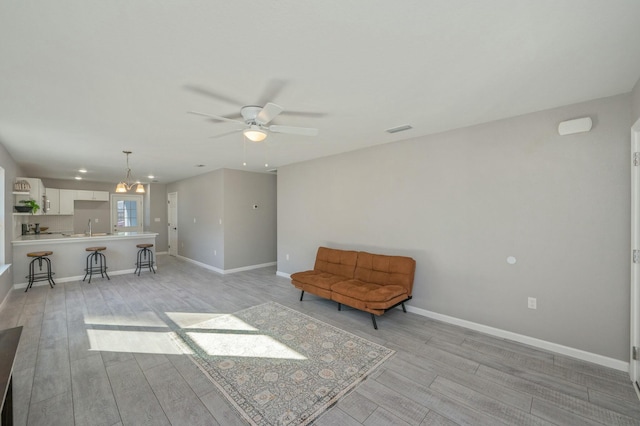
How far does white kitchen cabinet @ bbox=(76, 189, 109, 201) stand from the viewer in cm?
784

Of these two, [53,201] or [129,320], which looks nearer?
[129,320]

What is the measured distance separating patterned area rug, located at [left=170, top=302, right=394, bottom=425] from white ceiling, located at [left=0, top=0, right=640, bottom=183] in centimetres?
252

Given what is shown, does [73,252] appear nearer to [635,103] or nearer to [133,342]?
[133,342]

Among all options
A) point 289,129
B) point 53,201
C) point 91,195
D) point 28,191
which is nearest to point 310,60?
point 289,129

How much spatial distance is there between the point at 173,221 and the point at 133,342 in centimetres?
657

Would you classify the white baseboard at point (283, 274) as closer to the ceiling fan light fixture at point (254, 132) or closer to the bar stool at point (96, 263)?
the bar stool at point (96, 263)

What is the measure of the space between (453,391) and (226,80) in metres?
3.16

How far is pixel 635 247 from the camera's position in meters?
2.28

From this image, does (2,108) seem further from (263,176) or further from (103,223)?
(103,223)

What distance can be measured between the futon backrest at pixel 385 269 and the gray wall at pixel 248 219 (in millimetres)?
3468

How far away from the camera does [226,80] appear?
2.19 m

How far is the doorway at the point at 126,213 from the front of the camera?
888 cm

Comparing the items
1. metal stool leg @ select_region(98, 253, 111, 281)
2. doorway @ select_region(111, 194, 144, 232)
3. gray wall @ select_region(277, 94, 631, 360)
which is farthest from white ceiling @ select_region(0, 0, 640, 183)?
doorway @ select_region(111, 194, 144, 232)

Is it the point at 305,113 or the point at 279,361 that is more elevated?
the point at 305,113
